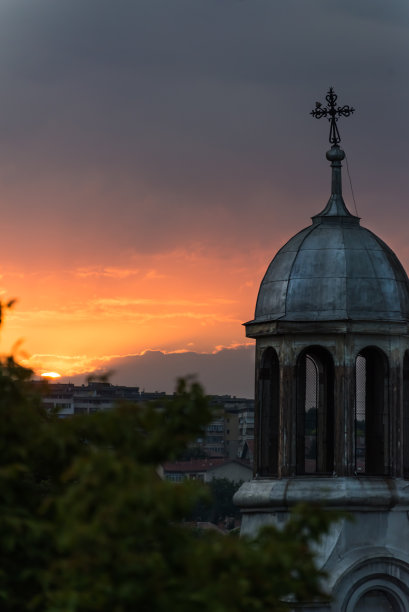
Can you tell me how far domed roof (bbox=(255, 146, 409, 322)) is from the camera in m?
26.1

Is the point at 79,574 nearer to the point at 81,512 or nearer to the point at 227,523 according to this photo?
the point at 81,512

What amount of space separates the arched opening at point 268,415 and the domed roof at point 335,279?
96 centimetres

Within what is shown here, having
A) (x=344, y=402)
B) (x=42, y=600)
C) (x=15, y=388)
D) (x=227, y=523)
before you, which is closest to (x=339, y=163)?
(x=344, y=402)

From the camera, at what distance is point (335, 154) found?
1100 inches

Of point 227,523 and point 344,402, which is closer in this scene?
point 344,402

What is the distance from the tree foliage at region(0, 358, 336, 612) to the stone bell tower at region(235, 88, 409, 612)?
8.84 meters

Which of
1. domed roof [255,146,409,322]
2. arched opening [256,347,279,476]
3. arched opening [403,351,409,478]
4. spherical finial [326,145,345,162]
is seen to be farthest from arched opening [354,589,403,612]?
spherical finial [326,145,345,162]

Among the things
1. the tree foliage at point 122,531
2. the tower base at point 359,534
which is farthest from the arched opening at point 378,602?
the tree foliage at point 122,531

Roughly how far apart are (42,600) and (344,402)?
1201 cm

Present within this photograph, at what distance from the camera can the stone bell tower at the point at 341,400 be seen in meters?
25.1

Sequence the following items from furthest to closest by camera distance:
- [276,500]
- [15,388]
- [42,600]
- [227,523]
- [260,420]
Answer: [227,523]
[260,420]
[276,500]
[15,388]
[42,600]

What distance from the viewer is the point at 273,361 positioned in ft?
89.9

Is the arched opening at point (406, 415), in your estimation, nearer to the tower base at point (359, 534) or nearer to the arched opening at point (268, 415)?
the tower base at point (359, 534)

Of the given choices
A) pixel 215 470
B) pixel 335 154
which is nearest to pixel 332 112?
pixel 335 154
